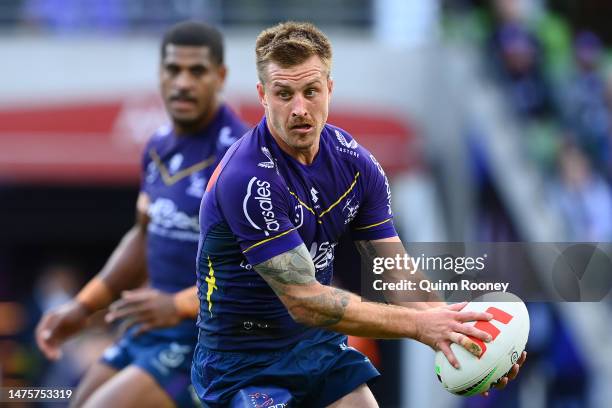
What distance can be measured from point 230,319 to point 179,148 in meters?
1.82

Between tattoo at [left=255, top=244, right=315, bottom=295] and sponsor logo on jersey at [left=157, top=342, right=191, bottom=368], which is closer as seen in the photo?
tattoo at [left=255, top=244, right=315, bottom=295]

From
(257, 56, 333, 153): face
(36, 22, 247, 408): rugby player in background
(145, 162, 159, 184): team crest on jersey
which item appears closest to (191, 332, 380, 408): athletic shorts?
(257, 56, 333, 153): face

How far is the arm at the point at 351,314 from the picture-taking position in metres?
4.92

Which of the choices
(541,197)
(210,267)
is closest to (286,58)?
(210,267)

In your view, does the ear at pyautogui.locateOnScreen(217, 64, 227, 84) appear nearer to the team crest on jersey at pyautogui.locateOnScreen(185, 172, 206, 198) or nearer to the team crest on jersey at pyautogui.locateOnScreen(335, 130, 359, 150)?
the team crest on jersey at pyautogui.locateOnScreen(185, 172, 206, 198)

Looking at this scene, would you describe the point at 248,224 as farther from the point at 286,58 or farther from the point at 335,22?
the point at 335,22

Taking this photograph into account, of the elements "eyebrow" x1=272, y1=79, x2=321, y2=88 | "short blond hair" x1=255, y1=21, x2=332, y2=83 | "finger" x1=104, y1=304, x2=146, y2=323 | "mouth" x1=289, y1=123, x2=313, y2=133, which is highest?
"short blond hair" x1=255, y1=21, x2=332, y2=83

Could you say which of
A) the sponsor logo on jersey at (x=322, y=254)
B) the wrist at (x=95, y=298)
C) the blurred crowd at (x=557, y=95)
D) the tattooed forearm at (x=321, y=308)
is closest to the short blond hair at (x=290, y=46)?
the sponsor logo on jersey at (x=322, y=254)

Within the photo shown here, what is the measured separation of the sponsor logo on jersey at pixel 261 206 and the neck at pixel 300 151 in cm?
23

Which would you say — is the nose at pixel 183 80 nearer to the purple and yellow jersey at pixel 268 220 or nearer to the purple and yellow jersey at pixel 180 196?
the purple and yellow jersey at pixel 180 196

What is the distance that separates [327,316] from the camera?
16.2 feet

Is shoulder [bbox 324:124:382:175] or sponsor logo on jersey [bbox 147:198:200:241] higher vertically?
shoulder [bbox 324:124:382:175]

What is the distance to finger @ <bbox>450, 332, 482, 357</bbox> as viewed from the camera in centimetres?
489

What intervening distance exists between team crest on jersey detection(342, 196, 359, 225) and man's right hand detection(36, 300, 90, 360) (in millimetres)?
2454
